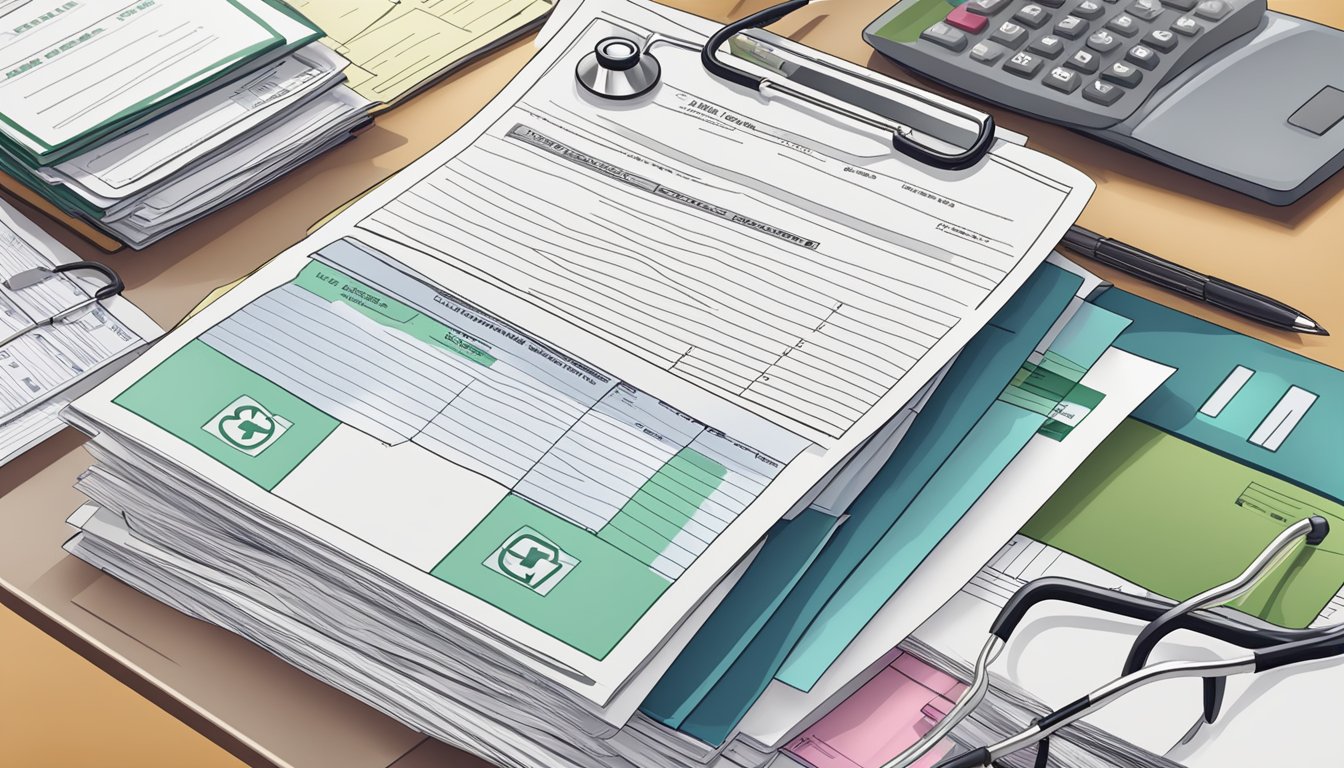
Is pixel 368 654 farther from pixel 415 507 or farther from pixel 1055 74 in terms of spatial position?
pixel 1055 74

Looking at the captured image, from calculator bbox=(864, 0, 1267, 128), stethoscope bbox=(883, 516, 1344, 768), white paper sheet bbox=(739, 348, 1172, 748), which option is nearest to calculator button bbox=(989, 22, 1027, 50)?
calculator bbox=(864, 0, 1267, 128)

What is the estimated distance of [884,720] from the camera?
44cm

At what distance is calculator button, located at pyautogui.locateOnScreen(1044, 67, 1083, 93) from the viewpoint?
0.67 m

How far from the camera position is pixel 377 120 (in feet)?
2.38

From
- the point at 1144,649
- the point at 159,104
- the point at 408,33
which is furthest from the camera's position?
the point at 408,33

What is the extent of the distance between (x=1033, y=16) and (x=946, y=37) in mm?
50

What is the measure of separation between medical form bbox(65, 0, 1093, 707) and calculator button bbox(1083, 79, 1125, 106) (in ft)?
0.41

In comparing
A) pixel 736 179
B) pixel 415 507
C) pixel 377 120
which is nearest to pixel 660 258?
pixel 736 179

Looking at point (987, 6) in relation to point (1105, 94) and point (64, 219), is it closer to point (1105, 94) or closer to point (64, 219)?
point (1105, 94)

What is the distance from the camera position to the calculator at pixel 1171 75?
25.0 inches

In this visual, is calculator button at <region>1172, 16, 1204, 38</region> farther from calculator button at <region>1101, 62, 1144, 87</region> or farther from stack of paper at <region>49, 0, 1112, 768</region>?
stack of paper at <region>49, 0, 1112, 768</region>

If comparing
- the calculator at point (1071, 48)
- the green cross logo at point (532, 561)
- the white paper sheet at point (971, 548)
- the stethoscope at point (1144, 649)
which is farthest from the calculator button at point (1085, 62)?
the green cross logo at point (532, 561)

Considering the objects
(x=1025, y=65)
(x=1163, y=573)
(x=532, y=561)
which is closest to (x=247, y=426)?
(x=532, y=561)

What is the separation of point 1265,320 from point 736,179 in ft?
0.85
